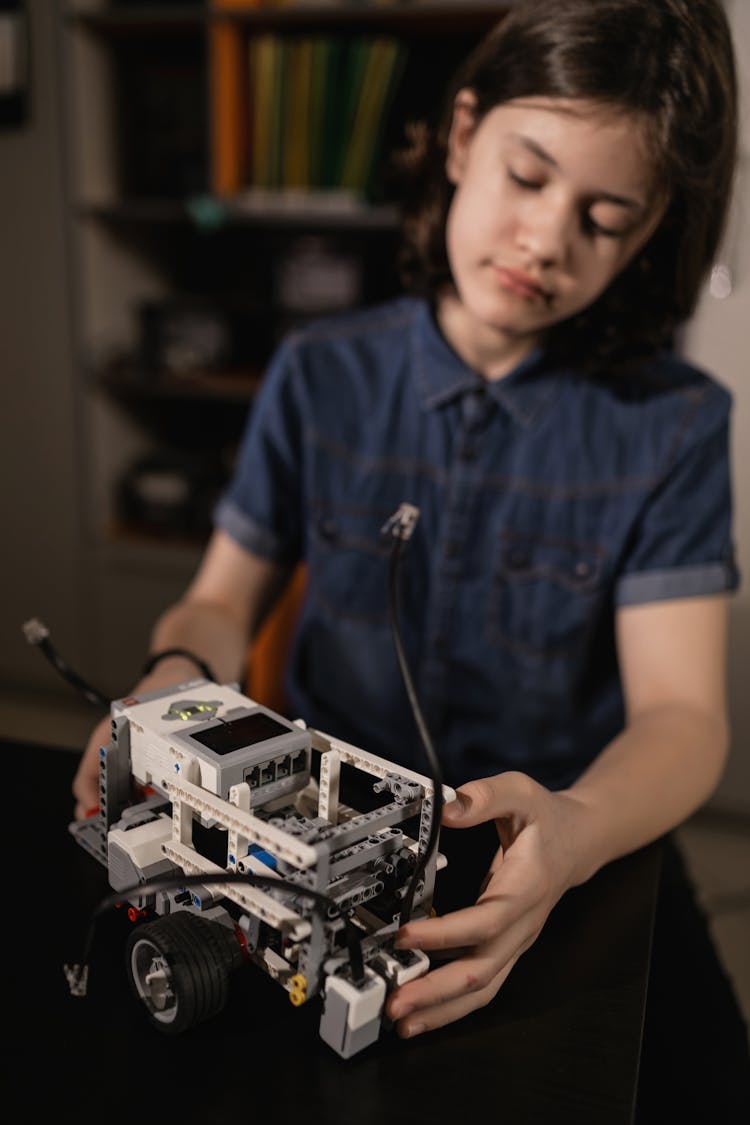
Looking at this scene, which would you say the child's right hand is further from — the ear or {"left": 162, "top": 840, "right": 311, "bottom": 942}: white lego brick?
the ear

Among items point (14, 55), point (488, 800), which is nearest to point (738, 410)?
point (488, 800)

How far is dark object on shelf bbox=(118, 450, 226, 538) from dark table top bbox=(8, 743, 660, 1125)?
68.5 inches

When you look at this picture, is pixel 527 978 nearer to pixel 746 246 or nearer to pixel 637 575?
pixel 637 575

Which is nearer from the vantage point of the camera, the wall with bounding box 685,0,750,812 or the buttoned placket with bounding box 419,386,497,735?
the buttoned placket with bounding box 419,386,497,735

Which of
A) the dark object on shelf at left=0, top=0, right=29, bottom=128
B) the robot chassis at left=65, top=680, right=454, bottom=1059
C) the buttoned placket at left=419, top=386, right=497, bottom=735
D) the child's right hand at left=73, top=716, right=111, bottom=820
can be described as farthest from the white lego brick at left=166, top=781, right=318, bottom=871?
the dark object on shelf at left=0, top=0, right=29, bottom=128

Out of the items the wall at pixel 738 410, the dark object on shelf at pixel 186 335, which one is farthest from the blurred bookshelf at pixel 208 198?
the wall at pixel 738 410

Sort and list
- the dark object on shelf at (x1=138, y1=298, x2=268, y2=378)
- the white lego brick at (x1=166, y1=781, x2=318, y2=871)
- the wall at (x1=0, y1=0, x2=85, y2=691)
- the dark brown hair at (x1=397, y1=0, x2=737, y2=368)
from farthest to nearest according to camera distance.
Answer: the dark object on shelf at (x1=138, y1=298, x2=268, y2=378) → the wall at (x1=0, y1=0, x2=85, y2=691) → the dark brown hair at (x1=397, y1=0, x2=737, y2=368) → the white lego brick at (x1=166, y1=781, x2=318, y2=871)

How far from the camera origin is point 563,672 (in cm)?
115

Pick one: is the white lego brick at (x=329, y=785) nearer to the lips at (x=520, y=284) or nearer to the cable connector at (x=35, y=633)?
the cable connector at (x=35, y=633)

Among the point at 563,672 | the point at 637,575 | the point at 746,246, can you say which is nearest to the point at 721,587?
the point at 637,575

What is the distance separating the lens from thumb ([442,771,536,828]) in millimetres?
616

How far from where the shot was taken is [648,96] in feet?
2.82

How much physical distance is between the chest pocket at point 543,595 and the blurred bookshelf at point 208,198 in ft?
3.43

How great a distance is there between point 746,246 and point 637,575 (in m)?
1.06
